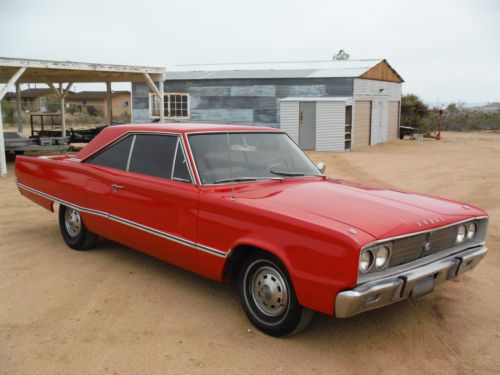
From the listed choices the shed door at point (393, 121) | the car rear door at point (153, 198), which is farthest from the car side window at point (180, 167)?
the shed door at point (393, 121)

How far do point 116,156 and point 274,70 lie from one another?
19981 millimetres

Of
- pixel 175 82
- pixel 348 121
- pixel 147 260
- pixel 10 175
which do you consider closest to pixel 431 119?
pixel 348 121

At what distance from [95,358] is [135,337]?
399 mm

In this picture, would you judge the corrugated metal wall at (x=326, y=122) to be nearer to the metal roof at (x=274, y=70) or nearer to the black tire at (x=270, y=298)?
the metal roof at (x=274, y=70)

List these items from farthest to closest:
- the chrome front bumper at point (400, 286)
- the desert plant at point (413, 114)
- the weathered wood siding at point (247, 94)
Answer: the desert plant at point (413, 114) → the weathered wood siding at point (247, 94) → the chrome front bumper at point (400, 286)

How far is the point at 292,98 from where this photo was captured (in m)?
22.9

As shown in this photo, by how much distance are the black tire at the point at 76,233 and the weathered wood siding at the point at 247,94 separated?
17.7m

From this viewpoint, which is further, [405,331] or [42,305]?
[42,305]

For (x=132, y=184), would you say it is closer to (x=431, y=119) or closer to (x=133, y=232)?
(x=133, y=232)

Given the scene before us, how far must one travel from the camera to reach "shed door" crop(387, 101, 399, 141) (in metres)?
29.0

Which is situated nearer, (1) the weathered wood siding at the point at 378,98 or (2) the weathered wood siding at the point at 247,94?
(2) the weathered wood siding at the point at 247,94

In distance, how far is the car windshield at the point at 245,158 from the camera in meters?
4.76

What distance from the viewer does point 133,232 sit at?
5184 millimetres

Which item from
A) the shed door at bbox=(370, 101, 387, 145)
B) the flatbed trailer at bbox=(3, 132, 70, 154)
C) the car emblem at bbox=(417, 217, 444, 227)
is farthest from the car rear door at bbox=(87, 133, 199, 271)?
the shed door at bbox=(370, 101, 387, 145)
